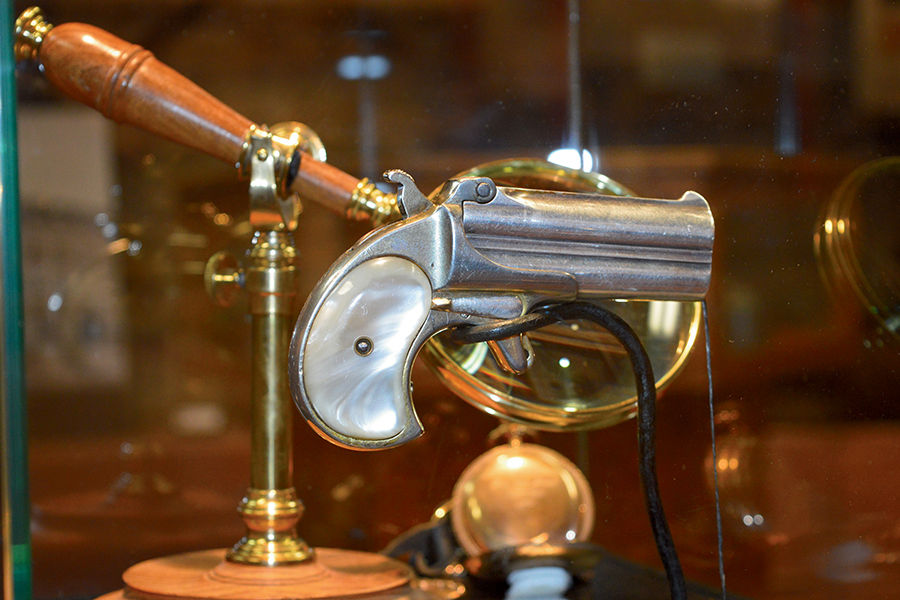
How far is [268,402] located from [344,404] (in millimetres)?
161

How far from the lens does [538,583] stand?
0.59m

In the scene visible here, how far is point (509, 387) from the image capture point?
57 centimetres

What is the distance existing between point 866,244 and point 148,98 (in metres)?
0.37

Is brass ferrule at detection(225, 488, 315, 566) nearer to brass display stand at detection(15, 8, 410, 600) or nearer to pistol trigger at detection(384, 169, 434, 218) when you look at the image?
brass display stand at detection(15, 8, 410, 600)

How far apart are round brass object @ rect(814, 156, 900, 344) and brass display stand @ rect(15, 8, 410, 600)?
22 centimetres

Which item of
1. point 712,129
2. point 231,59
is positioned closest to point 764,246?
point 712,129

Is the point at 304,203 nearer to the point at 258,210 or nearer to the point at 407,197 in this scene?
the point at 258,210

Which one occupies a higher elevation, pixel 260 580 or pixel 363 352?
pixel 363 352

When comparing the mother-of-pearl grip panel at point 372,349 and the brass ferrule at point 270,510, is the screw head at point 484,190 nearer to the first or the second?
the mother-of-pearl grip panel at point 372,349

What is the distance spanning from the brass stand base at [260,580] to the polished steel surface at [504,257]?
0.14 metres

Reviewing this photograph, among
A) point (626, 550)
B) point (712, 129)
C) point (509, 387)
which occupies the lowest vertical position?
point (626, 550)

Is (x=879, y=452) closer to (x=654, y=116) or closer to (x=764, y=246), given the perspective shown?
(x=764, y=246)

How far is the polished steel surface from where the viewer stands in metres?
0.43

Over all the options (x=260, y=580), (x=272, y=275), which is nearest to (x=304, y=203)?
(x=272, y=275)
